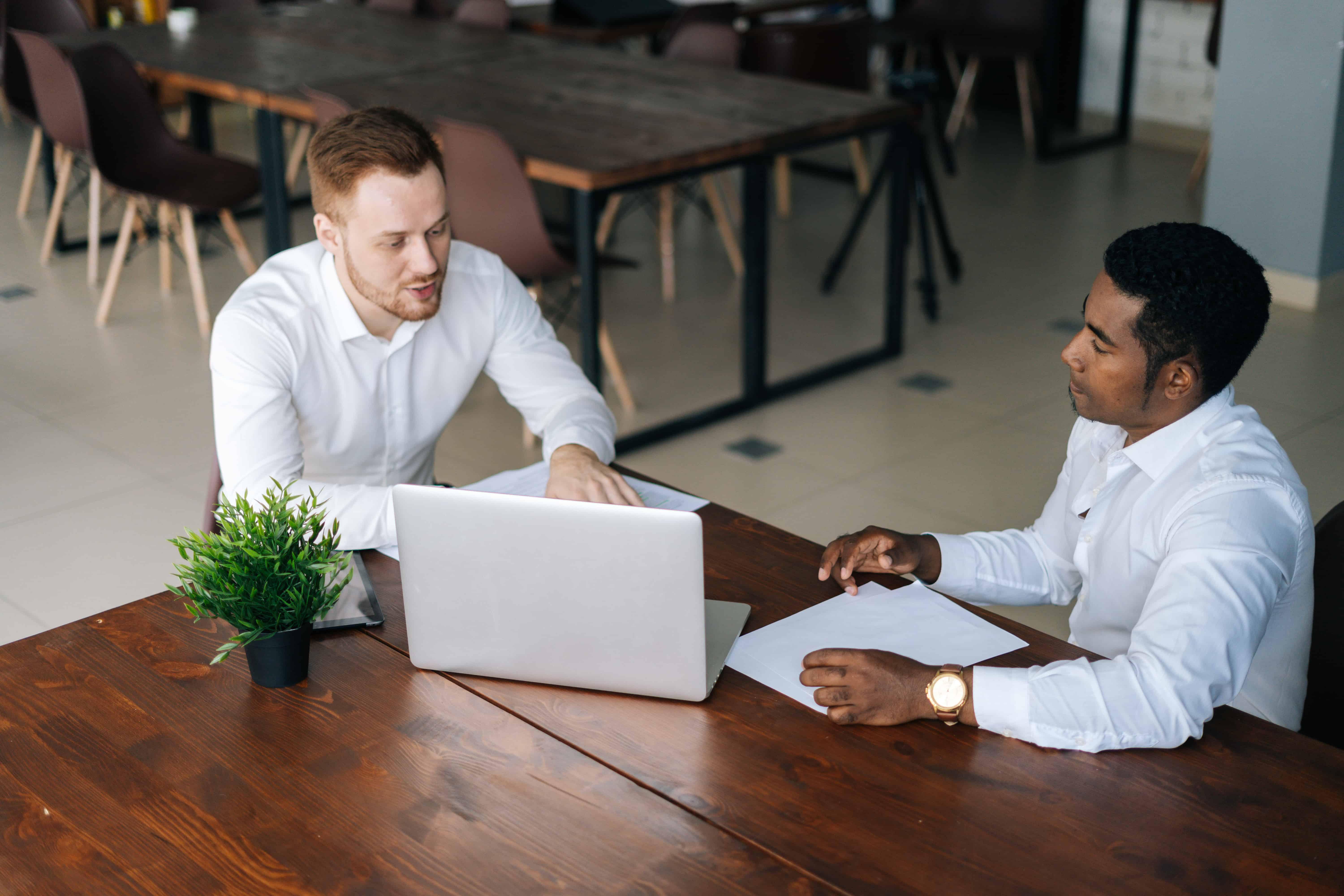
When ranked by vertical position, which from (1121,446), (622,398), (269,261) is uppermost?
(269,261)

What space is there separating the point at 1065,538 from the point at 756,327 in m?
2.31

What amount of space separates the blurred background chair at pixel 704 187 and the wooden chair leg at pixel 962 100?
187 cm

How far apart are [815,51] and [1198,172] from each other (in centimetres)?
189

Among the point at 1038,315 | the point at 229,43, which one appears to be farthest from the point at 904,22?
the point at 229,43

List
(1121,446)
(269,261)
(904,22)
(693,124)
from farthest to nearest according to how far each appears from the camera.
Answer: (904,22) < (693,124) < (269,261) < (1121,446)

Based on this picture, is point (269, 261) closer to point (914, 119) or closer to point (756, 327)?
point (756, 327)

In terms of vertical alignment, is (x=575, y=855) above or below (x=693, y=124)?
below

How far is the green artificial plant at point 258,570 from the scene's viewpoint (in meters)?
1.48

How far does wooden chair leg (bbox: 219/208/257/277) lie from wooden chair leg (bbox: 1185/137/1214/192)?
3.94 m

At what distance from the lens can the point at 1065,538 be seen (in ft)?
6.25

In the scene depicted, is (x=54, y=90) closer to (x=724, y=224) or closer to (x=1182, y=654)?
(x=724, y=224)

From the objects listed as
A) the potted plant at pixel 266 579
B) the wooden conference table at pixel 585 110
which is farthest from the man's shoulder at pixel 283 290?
the wooden conference table at pixel 585 110

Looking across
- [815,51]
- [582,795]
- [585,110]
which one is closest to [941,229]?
[815,51]

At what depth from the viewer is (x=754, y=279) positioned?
408 centimetres
